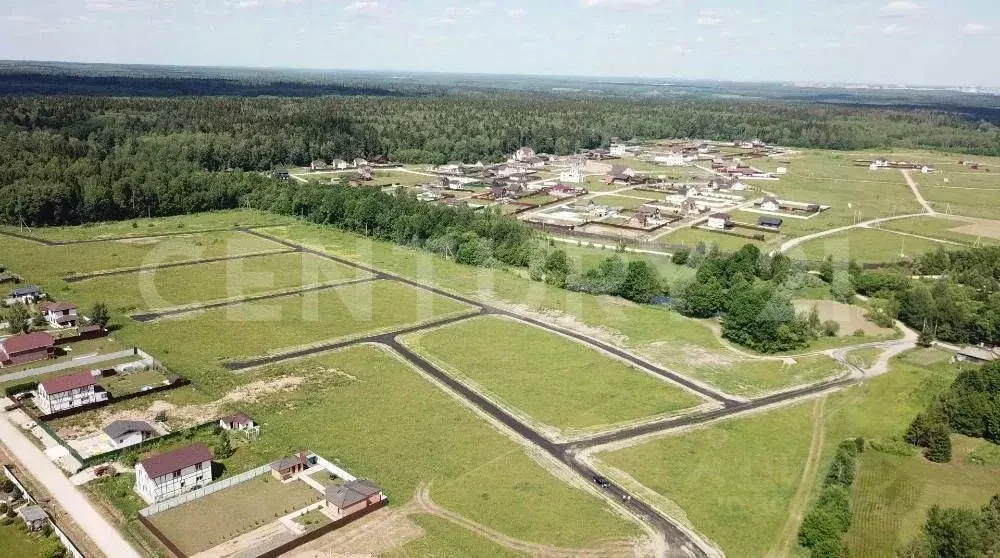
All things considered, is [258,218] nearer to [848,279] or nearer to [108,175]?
[108,175]

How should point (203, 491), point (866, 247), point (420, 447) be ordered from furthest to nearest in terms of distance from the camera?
point (866, 247) → point (420, 447) → point (203, 491)

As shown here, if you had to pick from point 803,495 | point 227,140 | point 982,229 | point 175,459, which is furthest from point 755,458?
point 227,140

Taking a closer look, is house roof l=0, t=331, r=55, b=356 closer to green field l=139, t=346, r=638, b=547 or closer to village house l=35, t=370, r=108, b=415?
village house l=35, t=370, r=108, b=415

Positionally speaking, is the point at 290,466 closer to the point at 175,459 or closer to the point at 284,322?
the point at 175,459

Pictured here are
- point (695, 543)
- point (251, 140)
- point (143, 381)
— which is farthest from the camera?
point (251, 140)

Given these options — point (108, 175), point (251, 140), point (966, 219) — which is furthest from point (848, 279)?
point (251, 140)

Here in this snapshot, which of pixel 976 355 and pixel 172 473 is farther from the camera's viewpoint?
pixel 976 355
